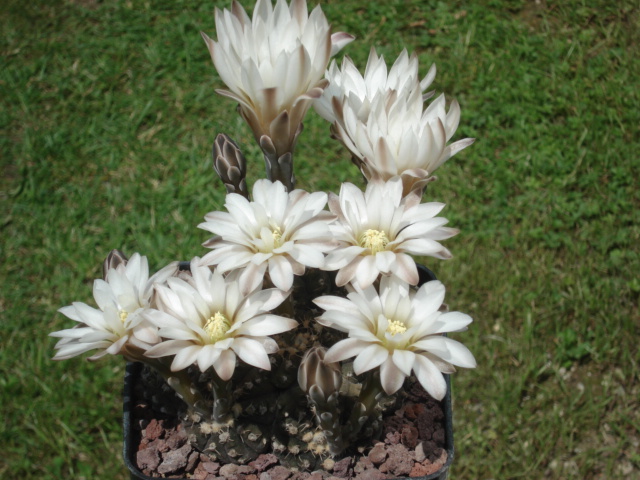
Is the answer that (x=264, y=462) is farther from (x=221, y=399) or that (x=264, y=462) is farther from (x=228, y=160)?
(x=228, y=160)

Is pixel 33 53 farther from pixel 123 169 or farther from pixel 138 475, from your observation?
pixel 138 475

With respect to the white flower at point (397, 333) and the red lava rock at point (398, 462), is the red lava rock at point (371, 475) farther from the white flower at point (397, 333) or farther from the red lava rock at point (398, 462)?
the white flower at point (397, 333)

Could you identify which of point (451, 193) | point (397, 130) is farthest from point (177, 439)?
point (451, 193)

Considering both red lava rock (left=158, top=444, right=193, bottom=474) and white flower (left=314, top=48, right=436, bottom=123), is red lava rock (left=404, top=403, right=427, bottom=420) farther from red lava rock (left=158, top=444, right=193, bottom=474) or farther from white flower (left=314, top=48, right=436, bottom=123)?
white flower (left=314, top=48, right=436, bottom=123)

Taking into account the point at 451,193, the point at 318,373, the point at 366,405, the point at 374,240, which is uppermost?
the point at 374,240

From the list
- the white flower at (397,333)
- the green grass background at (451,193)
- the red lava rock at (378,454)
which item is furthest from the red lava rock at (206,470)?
the green grass background at (451,193)
